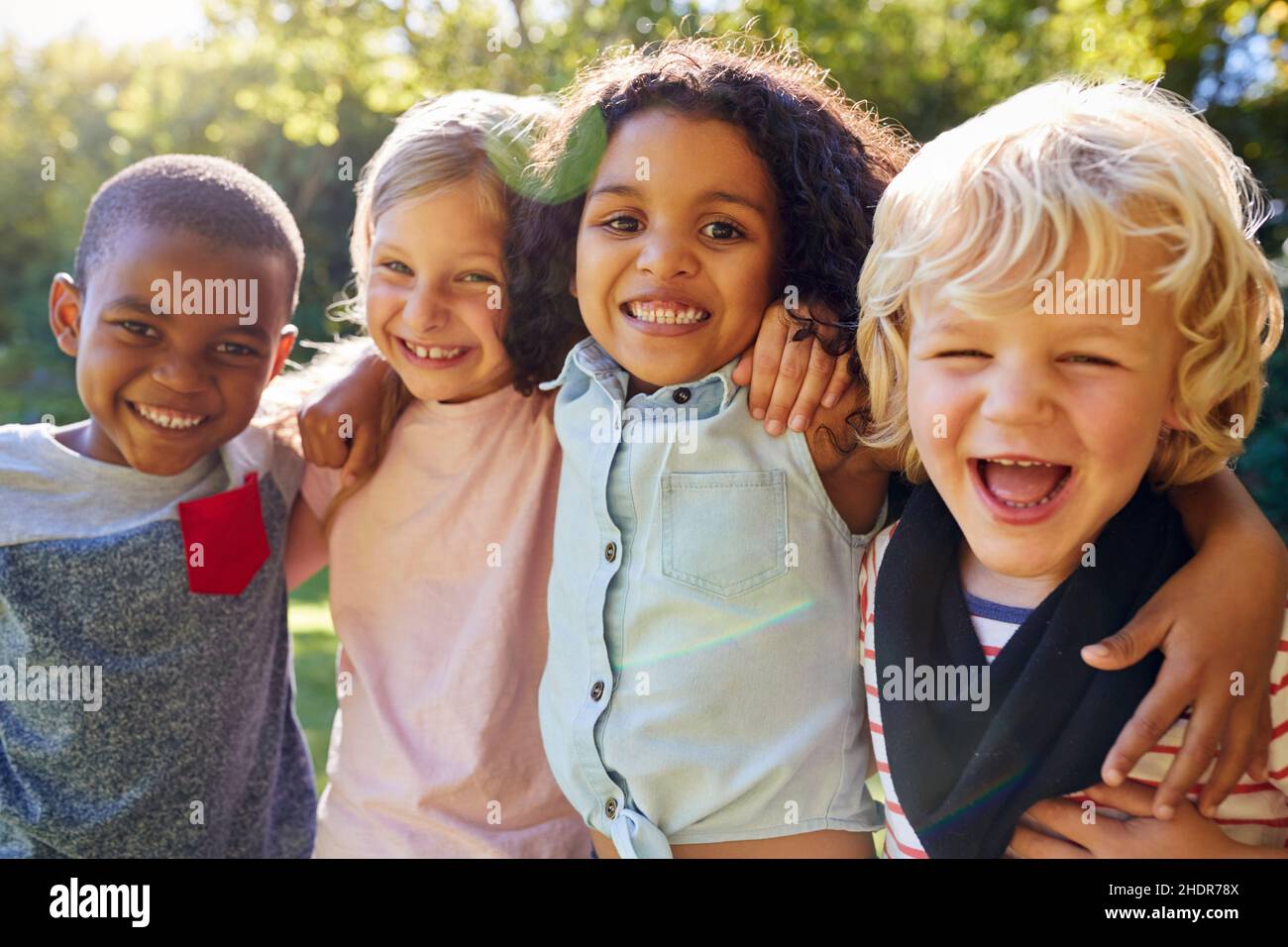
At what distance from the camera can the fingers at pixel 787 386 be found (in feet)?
7.26

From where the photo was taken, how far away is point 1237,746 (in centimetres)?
181

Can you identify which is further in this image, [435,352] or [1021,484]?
[435,352]

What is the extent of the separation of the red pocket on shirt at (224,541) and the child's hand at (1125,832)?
1.77 metres

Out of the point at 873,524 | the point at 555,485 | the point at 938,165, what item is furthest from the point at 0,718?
the point at 938,165

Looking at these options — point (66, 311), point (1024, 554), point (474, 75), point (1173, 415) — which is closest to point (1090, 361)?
point (1173, 415)

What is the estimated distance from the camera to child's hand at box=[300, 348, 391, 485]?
2703 mm

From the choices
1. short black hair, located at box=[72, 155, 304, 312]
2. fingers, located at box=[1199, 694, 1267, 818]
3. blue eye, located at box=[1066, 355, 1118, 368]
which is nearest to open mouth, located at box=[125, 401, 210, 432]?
short black hair, located at box=[72, 155, 304, 312]

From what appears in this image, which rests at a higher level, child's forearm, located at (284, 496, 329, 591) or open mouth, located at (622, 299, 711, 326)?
open mouth, located at (622, 299, 711, 326)

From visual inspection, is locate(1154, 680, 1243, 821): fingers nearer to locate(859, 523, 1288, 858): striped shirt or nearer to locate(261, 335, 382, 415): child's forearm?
locate(859, 523, 1288, 858): striped shirt

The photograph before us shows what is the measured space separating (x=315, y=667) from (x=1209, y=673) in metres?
5.29

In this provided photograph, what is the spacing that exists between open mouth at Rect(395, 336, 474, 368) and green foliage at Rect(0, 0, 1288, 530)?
2.57 m

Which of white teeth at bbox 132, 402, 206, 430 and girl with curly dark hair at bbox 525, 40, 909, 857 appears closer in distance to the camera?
girl with curly dark hair at bbox 525, 40, 909, 857

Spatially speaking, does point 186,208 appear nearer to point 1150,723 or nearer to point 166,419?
point 166,419
